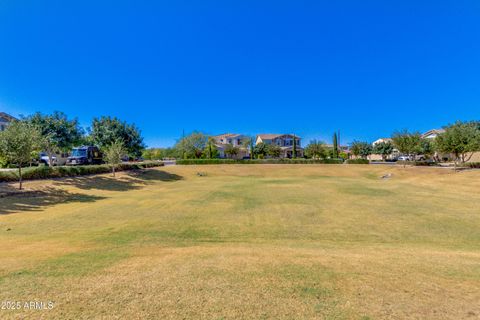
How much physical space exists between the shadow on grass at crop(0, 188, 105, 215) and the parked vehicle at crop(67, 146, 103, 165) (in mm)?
17601

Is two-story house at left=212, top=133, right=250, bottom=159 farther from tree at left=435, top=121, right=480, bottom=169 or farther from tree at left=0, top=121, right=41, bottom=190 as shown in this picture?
tree at left=0, top=121, right=41, bottom=190

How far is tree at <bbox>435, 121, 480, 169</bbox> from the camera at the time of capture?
113 ft

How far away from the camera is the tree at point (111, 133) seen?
36.9 metres

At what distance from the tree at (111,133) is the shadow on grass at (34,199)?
1784cm

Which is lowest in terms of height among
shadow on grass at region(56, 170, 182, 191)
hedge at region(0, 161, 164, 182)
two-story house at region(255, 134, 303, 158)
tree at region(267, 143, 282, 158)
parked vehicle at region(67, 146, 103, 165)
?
shadow on grass at region(56, 170, 182, 191)

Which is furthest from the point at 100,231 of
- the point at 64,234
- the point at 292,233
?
the point at 292,233

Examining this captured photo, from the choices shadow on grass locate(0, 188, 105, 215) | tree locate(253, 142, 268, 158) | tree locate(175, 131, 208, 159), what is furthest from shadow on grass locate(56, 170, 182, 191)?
tree locate(253, 142, 268, 158)

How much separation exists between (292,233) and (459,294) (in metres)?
5.88

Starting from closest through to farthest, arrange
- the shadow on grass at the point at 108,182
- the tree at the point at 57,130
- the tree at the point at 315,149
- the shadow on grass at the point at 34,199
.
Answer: the shadow on grass at the point at 34,199, the shadow on grass at the point at 108,182, the tree at the point at 57,130, the tree at the point at 315,149

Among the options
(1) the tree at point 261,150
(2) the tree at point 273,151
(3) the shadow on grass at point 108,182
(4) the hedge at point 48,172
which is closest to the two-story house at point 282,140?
(1) the tree at point 261,150

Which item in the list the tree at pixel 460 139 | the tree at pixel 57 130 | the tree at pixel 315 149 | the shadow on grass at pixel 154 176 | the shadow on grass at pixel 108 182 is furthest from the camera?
the tree at pixel 315 149

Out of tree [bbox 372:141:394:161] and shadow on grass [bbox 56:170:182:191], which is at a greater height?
tree [bbox 372:141:394:161]

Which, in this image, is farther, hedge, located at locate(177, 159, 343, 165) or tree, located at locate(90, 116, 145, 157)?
hedge, located at locate(177, 159, 343, 165)

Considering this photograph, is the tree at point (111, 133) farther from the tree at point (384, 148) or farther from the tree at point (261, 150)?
the tree at point (384, 148)
